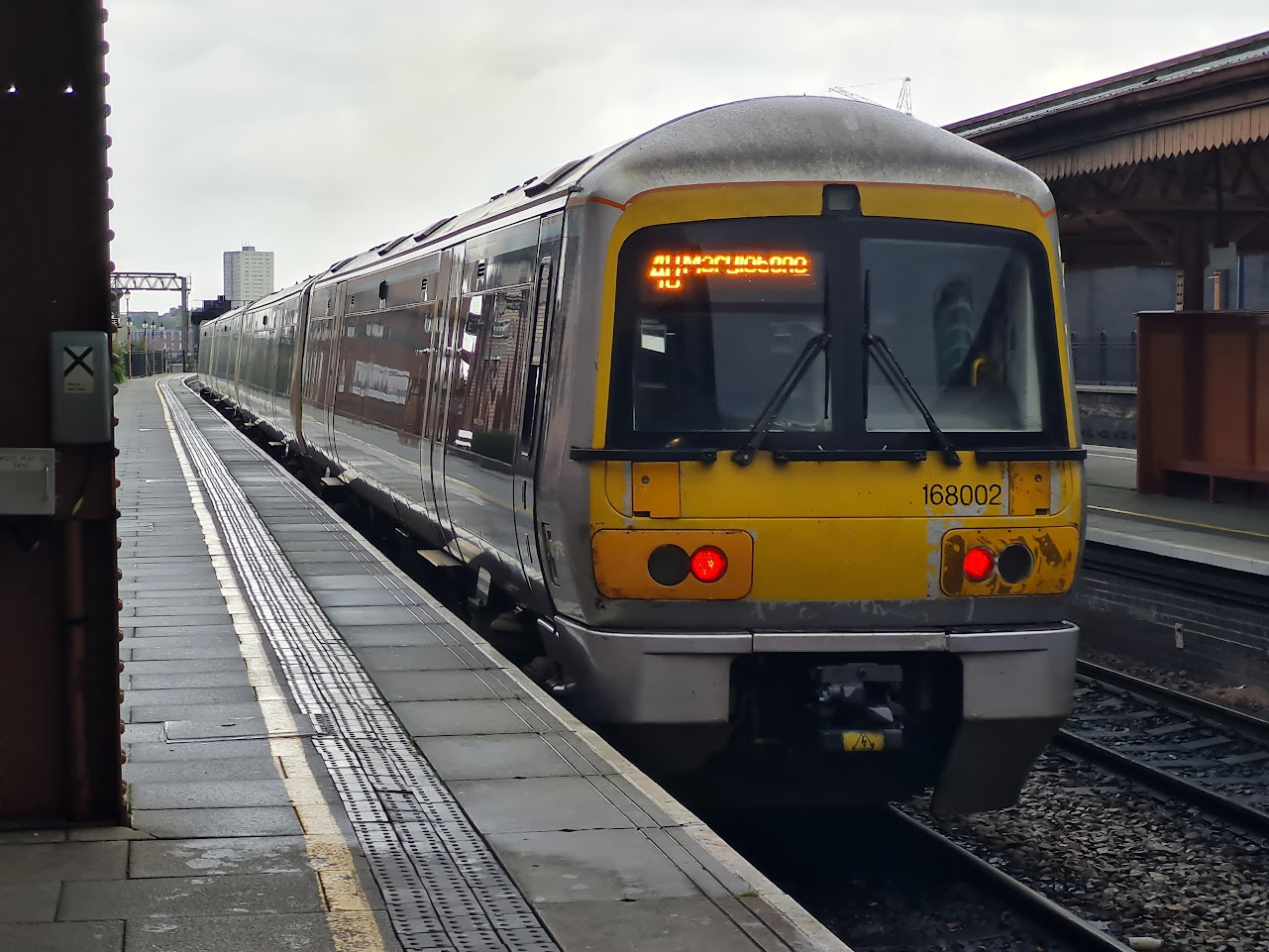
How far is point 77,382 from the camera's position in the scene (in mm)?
4961

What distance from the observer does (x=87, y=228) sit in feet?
16.3

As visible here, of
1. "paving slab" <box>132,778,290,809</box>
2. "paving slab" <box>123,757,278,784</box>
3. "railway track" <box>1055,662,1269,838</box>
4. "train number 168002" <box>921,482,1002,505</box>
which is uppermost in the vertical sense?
"train number 168002" <box>921,482,1002,505</box>

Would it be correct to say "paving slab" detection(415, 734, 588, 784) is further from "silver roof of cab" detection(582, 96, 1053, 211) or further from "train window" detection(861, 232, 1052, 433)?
"silver roof of cab" detection(582, 96, 1053, 211)


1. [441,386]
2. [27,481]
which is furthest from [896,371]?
[441,386]

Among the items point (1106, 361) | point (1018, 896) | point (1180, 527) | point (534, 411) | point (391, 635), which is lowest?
point (1018, 896)

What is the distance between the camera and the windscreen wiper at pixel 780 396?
634cm

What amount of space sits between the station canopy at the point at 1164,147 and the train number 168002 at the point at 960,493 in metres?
6.86

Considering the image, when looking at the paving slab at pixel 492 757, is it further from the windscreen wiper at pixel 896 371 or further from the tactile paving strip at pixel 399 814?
the windscreen wiper at pixel 896 371

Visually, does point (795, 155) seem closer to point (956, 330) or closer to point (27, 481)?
point (956, 330)

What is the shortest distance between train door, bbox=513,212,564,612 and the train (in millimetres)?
224

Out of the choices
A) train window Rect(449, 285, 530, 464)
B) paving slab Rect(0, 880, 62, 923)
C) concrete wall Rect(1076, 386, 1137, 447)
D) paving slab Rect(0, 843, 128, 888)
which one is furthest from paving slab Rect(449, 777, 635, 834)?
concrete wall Rect(1076, 386, 1137, 447)

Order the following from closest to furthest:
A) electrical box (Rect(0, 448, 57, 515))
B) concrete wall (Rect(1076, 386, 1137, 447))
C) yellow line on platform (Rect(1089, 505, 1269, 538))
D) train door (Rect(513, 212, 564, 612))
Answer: electrical box (Rect(0, 448, 57, 515)) → train door (Rect(513, 212, 564, 612)) → yellow line on platform (Rect(1089, 505, 1269, 538)) → concrete wall (Rect(1076, 386, 1137, 447))

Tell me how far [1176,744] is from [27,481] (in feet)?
22.5

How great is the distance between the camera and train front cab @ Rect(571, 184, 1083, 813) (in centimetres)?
636
